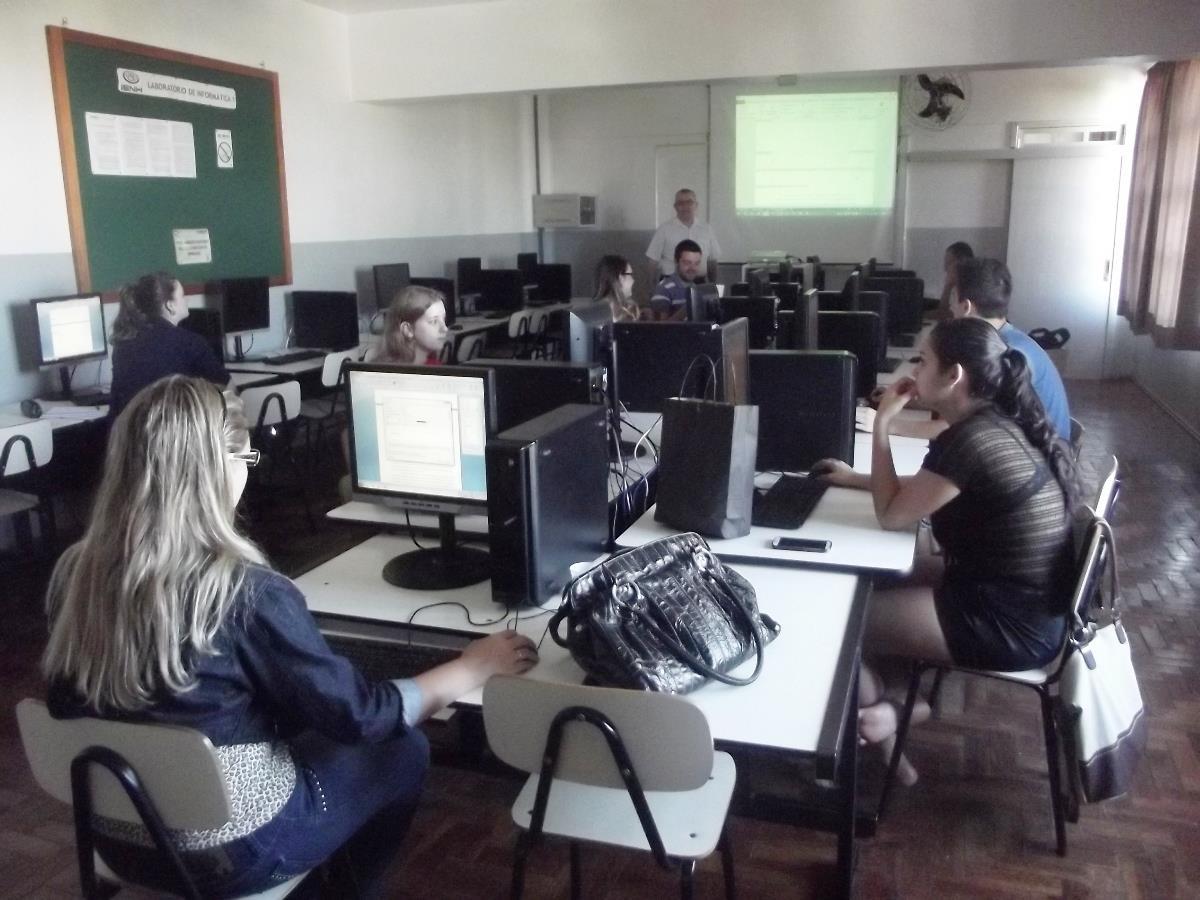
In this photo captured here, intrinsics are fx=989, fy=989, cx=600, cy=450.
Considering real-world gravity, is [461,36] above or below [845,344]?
above

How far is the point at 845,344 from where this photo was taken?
12.4 feet

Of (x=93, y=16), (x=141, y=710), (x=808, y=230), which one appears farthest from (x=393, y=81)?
(x=141, y=710)

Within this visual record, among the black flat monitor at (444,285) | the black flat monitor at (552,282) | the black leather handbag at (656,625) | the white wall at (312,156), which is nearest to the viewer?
the black leather handbag at (656,625)

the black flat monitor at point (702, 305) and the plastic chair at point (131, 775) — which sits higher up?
the black flat monitor at point (702, 305)

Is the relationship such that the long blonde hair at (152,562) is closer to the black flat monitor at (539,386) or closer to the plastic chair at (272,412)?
the black flat monitor at (539,386)

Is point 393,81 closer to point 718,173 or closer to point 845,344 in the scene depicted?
point 718,173

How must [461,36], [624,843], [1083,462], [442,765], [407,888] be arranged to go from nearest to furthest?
1. [624,843]
2. [407,888]
3. [442,765]
4. [1083,462]
5. [461,36]

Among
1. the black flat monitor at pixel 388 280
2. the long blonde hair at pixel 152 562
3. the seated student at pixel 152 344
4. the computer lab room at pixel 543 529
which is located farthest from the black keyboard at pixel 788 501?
the black flat monitor at pixel 388 280

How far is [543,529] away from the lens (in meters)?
1.85

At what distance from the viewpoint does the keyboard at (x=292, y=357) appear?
17.8 ft

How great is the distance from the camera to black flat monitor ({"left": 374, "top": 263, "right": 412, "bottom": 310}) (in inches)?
267

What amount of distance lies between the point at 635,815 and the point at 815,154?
7817 mm

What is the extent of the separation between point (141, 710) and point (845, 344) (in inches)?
118

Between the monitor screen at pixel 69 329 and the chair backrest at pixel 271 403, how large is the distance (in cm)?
74
